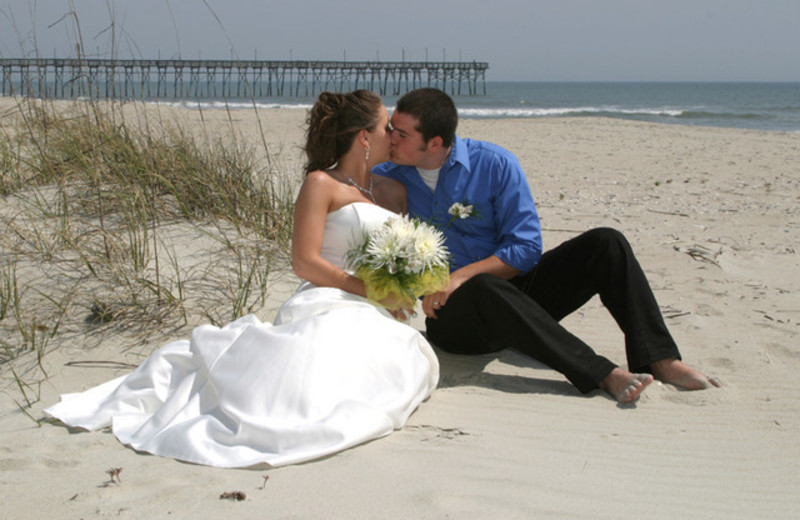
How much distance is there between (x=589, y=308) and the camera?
5371 mm

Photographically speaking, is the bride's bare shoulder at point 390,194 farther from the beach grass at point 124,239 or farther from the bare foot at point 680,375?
the bare foot at point 680,375

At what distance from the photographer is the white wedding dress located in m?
2.84

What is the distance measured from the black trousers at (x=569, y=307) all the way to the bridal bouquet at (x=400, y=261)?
0.87 ft

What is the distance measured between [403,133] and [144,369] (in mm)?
1805

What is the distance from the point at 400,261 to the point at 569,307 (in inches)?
46.4

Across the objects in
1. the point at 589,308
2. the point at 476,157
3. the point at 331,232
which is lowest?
the point at 589,308

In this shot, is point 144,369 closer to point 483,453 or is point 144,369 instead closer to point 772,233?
point 483,453

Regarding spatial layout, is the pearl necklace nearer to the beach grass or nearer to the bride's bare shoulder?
the bride's bare shoulder

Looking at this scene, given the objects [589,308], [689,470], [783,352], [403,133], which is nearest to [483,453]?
[689,470]

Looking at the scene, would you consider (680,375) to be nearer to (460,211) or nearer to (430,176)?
(460,211)

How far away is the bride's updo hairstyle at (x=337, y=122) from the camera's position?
381 cm

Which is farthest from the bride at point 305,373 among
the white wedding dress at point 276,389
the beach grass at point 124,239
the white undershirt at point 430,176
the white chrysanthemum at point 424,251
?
the beach grass at point 124,239

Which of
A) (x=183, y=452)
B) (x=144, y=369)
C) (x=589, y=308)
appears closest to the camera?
(x=183, y=452)

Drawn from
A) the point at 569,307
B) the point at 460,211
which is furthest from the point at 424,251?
the point at 569,307
